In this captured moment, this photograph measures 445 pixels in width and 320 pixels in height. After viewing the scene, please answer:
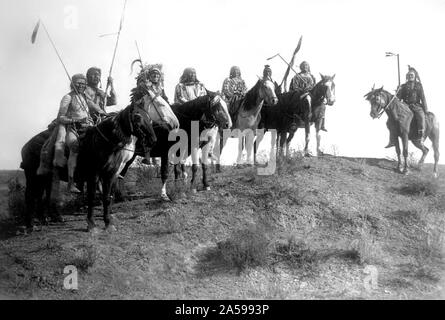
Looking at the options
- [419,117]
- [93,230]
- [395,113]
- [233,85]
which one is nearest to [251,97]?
[233,85]

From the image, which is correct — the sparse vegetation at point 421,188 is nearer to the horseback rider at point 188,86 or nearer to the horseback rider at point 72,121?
the horseback rider at point 188,86

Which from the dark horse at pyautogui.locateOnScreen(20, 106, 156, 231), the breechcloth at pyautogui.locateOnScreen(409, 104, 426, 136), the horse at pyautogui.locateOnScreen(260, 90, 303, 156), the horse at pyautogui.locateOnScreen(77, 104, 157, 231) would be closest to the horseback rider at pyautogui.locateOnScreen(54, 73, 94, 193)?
the dark horse at pyautogui.locateOnScreen(20, 106, 156, 231)

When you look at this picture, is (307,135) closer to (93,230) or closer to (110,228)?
(110,228)

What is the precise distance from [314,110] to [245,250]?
248 inches

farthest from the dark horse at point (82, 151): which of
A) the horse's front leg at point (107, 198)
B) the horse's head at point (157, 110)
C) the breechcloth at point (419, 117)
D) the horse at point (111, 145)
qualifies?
the breechcloth at point (419, 117)

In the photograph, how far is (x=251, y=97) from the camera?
46.4 feet

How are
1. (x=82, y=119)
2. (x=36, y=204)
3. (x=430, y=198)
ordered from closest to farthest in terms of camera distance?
1. (x=82, y=119)
2. (x=36, y=204)
3. (x=430, y=198)

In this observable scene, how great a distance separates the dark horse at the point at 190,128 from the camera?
12.2m

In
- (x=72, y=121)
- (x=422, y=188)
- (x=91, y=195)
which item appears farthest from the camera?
(x=422, y=188)

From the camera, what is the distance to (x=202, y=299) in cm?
852

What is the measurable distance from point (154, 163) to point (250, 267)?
230 inches
